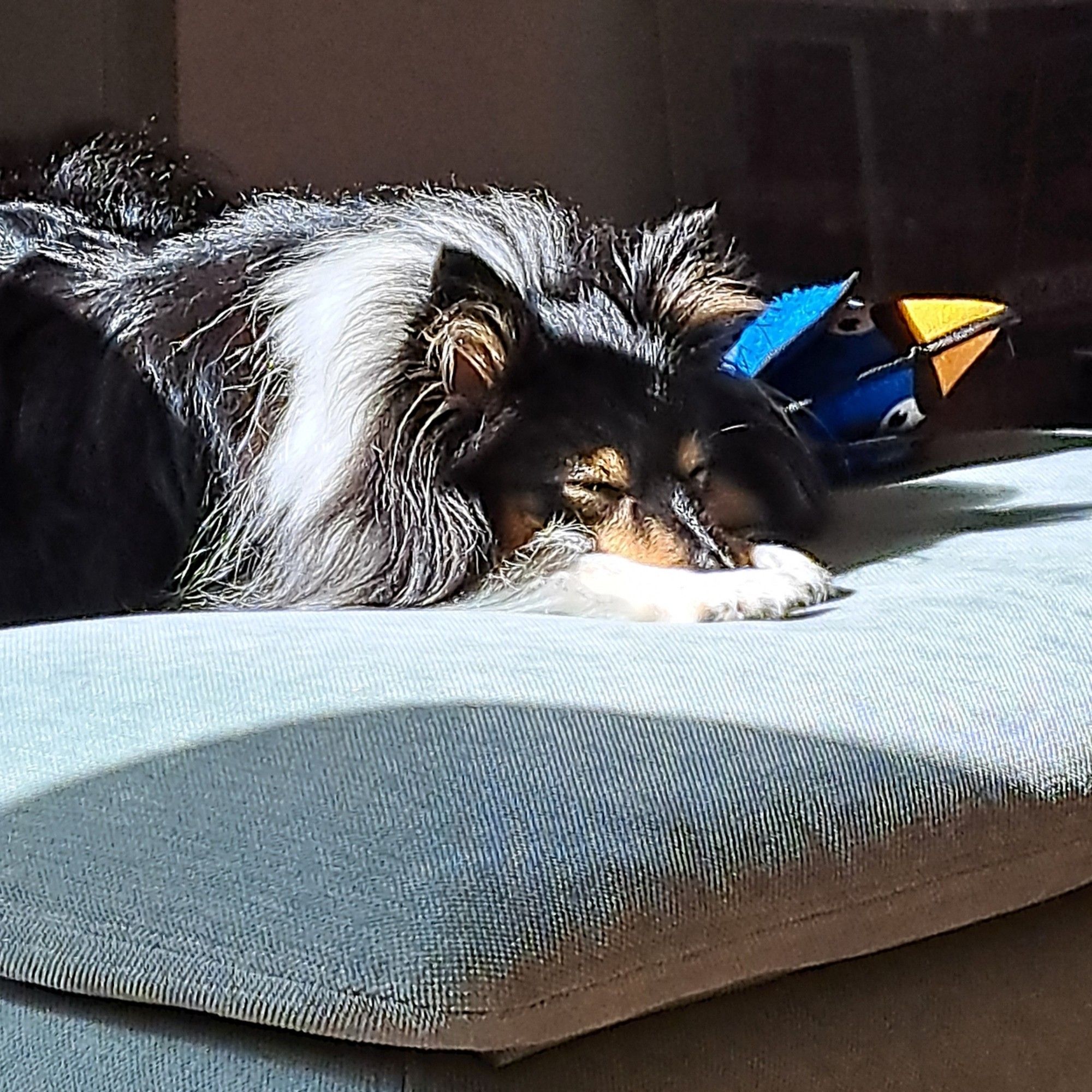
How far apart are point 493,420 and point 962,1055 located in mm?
780

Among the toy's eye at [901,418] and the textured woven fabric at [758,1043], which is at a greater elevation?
the toy's eye at [901,418]

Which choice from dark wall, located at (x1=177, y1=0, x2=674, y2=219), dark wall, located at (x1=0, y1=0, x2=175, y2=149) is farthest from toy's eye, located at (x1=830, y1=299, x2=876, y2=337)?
dark wall, located at (x1=0, y1=0, x2=175, y2=149)

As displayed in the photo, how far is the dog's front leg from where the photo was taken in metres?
1.36

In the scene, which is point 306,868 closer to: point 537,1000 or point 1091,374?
point 537,1000

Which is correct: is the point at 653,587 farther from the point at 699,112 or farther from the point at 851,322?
the point at 699,112

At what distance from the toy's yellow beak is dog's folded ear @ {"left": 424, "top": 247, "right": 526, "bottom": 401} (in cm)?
60

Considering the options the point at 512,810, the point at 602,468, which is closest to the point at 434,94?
the point at 602,468

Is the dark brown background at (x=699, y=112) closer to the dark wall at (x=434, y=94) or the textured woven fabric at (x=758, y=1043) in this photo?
the dark wall at (x=434, y=94)

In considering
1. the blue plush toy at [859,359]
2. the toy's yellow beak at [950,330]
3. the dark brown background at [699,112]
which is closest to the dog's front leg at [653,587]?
the blue plush toy at [859,359]

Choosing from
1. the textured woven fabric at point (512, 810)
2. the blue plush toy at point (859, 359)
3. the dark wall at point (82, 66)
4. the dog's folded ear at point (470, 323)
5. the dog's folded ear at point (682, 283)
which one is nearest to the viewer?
the textured woven fabric at point (512, 810)

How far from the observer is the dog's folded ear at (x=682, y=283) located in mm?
1655

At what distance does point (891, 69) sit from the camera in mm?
2484

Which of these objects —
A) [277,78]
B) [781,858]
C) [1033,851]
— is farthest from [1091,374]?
[781,858]

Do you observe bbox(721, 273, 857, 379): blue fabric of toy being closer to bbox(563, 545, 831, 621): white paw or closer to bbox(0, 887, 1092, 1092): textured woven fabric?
bbox(563, 545, 831, 621): white paw
